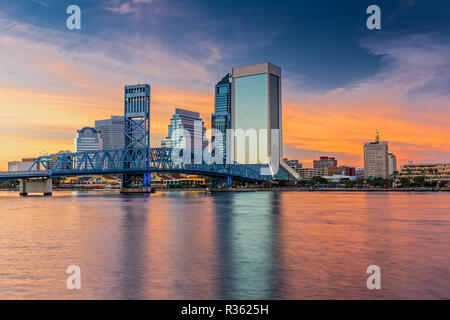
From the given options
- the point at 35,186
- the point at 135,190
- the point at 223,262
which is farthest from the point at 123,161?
the point at 223,262

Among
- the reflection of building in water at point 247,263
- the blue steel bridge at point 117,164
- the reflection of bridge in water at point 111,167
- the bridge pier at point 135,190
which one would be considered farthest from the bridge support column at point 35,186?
the reflection of building in water at point 247,263

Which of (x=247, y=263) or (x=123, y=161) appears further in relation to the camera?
(x=123, y=161)

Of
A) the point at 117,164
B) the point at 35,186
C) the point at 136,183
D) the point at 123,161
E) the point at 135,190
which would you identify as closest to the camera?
the point at 35,186

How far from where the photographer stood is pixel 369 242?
90.3ft

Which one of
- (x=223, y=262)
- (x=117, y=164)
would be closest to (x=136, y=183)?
(x=117, y=164)

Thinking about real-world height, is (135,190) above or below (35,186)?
below

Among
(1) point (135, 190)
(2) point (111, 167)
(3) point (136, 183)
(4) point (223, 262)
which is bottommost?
(1) point (135, 190)

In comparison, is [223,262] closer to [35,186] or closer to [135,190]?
[35,186]

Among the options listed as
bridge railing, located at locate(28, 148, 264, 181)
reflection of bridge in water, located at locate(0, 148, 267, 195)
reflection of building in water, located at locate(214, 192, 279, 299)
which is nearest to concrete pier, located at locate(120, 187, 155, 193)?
reflection of bridge in water, located at locate(0, 148, 267, 195)

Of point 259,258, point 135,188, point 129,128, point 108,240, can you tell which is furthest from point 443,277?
point 129,128

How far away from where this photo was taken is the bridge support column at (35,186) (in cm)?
12975

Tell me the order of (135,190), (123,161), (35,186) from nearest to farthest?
(35,186) < (123,161) < (135,190)

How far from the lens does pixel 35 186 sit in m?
132

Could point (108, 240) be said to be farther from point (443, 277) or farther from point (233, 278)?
point (443, 277)
